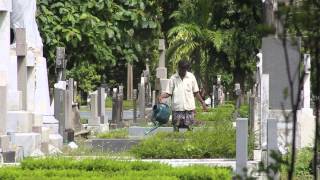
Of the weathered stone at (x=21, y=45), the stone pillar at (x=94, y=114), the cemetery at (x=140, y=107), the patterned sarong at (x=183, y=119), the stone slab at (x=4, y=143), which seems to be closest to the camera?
the cemetery at (x=140, y=107)

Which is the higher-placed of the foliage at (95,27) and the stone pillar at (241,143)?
the foliage at (95,27)

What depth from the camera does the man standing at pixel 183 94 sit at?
57.7ft

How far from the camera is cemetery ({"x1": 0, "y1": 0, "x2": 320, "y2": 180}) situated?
5.29 m

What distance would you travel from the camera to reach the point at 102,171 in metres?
10.3

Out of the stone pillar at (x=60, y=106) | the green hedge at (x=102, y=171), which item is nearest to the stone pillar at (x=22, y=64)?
the stone pillar at (x=60, y=106)

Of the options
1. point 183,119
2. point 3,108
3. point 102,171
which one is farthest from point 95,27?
point 102,171

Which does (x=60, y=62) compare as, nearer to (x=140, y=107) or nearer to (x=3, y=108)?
(x=3, y=108)

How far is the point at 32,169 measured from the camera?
1038 centimetres

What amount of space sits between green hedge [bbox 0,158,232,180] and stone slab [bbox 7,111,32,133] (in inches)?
159

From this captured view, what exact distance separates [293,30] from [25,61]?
37.7 ft

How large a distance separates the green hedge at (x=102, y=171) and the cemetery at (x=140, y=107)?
1cm

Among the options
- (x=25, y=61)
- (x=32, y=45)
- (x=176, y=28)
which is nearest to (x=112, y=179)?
(x=25, y=61)

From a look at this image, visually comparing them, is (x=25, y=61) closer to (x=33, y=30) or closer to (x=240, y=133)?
(x=33, y=30)

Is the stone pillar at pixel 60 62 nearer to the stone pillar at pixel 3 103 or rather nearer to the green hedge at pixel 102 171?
the stone pillar at pixel 3 103
